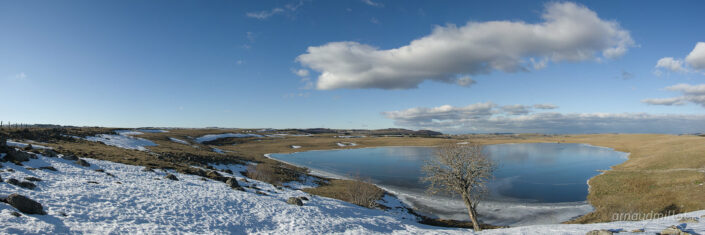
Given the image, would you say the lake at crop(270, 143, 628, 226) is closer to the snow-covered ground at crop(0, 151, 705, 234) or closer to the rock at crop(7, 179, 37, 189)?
the snow-covered ground at crop(0, 151, 705, 234)

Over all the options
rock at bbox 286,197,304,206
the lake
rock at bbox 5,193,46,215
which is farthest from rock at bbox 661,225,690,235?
rock at bbox 5,193,46,215

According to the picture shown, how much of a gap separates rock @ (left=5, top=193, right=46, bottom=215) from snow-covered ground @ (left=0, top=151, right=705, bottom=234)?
314 millimetres

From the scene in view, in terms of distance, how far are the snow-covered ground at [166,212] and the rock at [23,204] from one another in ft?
1.03

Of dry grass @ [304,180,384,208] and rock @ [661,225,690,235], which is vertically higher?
rock @ [661,225,690,235]

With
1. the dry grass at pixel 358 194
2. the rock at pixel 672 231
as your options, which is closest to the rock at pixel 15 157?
the dry grass at pixel 358 194

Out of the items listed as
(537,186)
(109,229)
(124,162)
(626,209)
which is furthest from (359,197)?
(537,186)

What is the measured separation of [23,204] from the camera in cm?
1291

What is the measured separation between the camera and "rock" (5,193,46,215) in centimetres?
1283

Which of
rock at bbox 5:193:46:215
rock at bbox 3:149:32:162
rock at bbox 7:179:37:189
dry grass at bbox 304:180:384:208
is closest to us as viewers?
rock at bbox 5:193:46:215

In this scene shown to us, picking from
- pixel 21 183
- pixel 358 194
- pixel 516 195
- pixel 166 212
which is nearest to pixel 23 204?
pixel 21 183

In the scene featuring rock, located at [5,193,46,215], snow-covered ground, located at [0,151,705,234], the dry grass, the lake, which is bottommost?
the lake

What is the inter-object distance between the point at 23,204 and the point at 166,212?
5796mm

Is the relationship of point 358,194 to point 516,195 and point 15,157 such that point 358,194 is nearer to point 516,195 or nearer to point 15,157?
point 516,195

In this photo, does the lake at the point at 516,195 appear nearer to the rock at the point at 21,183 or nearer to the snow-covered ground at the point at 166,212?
the snow-covered ground at the point at 166,212
